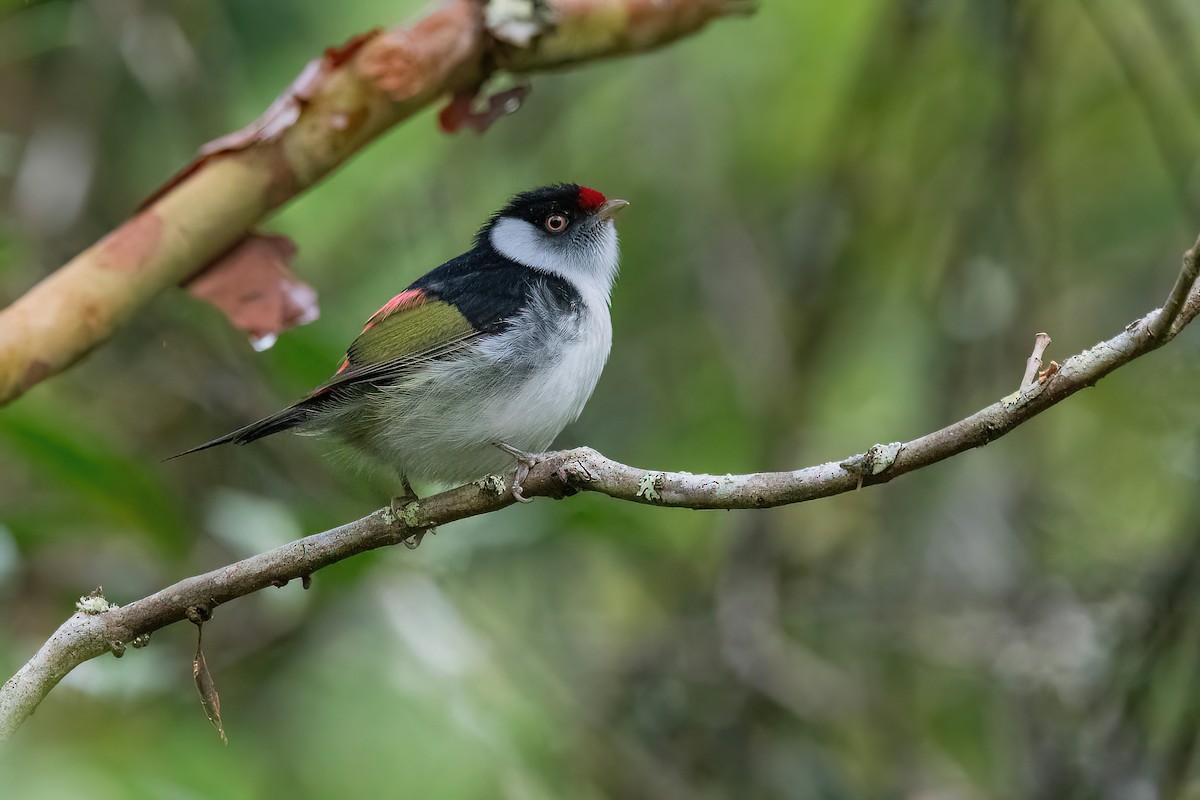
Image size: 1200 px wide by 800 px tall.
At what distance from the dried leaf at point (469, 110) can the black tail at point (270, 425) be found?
30.6 inches

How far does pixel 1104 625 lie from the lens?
4723 millimetres

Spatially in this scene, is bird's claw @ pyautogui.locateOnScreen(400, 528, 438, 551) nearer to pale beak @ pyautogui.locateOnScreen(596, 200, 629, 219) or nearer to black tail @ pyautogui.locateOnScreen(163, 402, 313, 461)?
black tail @ pyautogui.locateOnScreen(163, 402, 313, 461)

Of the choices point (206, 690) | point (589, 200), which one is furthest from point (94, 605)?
point (589, 200)

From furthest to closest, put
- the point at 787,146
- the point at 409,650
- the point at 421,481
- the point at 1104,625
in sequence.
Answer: the point at 787,146, the point at 1104,625, the point at 409,650, the point at 421,481

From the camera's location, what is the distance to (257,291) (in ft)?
9.44

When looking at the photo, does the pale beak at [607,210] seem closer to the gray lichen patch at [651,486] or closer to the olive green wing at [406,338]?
the olive green wing at [406,338]

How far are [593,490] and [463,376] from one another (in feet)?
3.45

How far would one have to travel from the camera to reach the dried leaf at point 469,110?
3.08m

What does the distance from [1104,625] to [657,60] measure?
3.46m

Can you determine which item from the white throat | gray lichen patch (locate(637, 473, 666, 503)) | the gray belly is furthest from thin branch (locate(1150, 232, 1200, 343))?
the white throat

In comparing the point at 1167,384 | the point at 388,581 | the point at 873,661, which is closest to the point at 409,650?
the point at 388,581

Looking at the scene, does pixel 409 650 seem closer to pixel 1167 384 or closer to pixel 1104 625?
pixel 1104 625

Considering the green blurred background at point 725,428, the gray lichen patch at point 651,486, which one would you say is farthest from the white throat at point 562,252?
the gray lichen patch at point 651,486

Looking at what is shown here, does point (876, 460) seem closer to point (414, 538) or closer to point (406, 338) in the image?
Result: point (414, 538)
